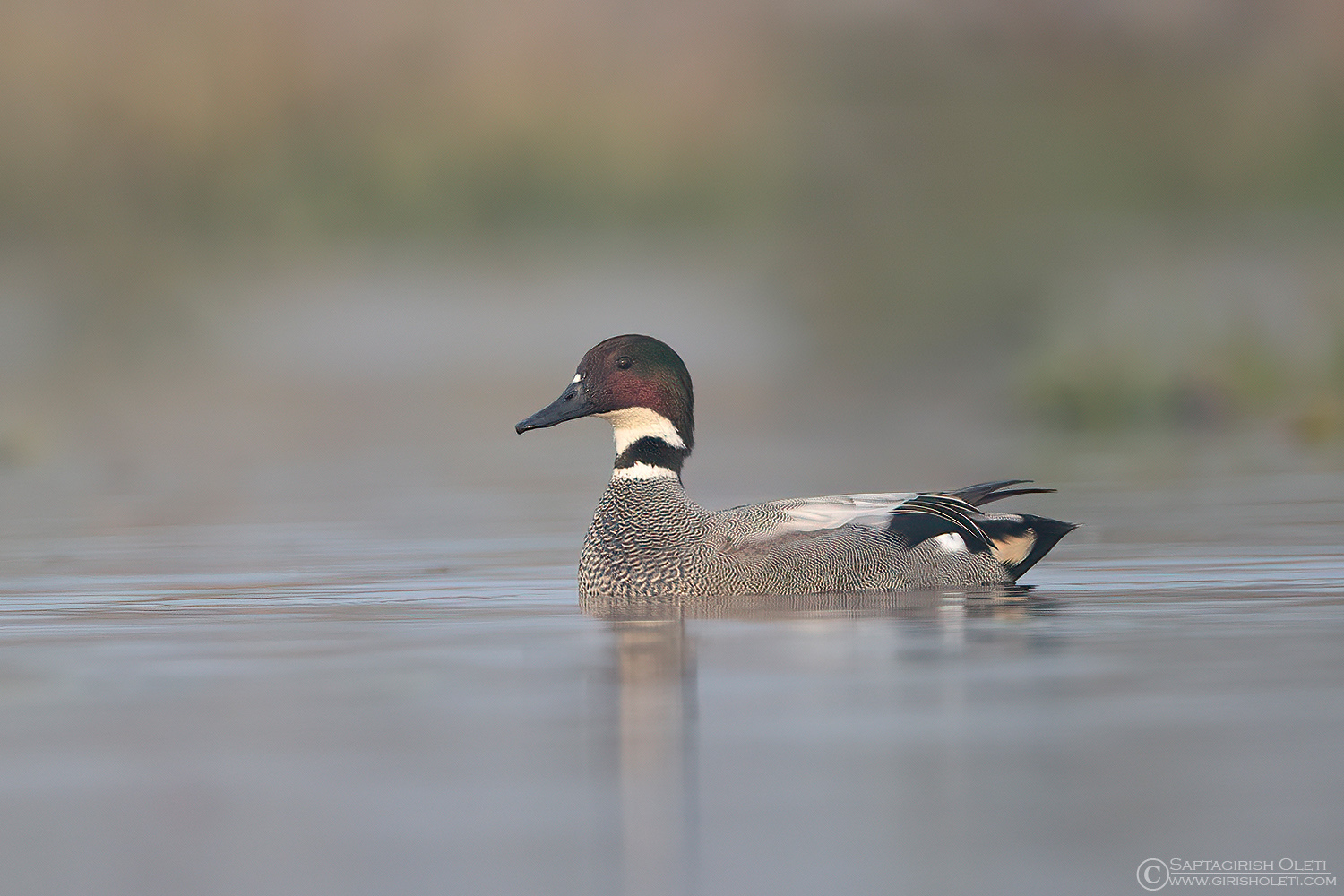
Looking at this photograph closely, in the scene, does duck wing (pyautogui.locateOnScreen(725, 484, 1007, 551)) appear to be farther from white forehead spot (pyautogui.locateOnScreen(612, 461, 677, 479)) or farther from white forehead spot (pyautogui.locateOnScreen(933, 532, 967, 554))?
white forehead spot (pyautogui.locateOnScreen(612, 461, 677, 479))

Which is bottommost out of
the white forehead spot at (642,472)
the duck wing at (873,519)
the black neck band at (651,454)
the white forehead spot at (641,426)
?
the duck wing at (873,519)

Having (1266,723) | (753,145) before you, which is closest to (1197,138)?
(753,145)

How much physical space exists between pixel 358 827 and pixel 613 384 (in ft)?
17.8

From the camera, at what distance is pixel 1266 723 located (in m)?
6.63

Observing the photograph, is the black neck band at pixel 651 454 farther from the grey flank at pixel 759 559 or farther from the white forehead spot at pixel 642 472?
the grey flank at pixel 759 559

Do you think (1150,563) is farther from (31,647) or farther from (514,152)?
(514,152)

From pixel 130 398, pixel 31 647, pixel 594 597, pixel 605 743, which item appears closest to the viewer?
pixel 605 743

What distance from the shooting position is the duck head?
1102cm

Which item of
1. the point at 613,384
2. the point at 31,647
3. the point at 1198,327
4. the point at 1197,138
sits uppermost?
the point at 1197,138
